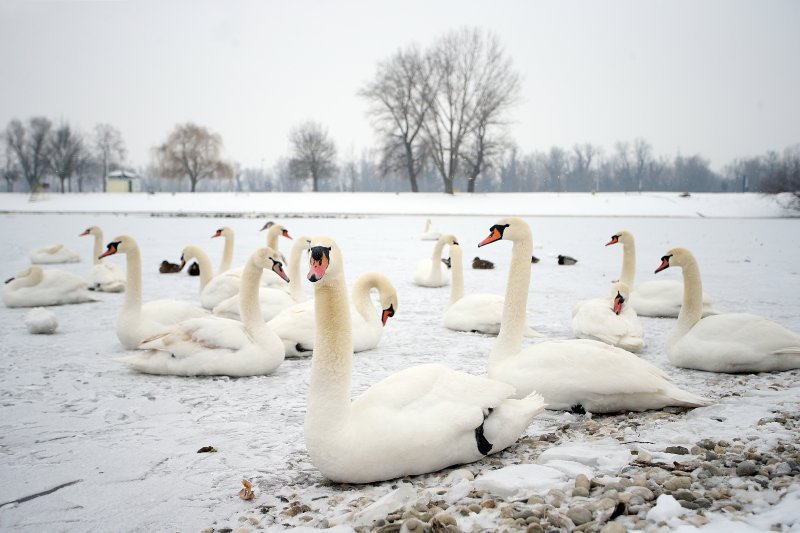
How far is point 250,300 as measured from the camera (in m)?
4.91

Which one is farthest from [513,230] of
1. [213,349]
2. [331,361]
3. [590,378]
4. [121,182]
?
[121,182]

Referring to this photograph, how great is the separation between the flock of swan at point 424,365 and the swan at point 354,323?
0.5 inches

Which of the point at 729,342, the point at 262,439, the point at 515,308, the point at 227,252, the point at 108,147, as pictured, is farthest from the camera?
the point at 108,147

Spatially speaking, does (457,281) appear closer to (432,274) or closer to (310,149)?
(432,274)

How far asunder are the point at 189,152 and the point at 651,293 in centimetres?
6646

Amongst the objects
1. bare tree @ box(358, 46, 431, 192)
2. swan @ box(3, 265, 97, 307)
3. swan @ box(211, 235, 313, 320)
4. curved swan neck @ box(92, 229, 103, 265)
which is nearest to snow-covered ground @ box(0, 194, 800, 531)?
swan @ box(3, 265, 97, 307)

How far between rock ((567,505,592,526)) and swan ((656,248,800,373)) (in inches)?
111

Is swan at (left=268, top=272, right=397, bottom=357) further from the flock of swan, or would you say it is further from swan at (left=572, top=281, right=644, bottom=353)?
swan at (left=572, top=281, right=644, bottom=353)

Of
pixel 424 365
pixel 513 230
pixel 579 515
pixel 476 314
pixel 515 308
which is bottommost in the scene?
pixel 579 515

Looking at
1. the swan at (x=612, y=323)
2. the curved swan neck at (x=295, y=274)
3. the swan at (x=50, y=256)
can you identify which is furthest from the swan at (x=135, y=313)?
the swan at (x=50, y=256)

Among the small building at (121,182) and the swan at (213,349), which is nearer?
the swan at (213,349)

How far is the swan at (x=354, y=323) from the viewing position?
5.39 meters

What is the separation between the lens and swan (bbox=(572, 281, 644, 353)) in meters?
5.27

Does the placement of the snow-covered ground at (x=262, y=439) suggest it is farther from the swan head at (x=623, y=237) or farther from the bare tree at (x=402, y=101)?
the bare tree at (x=402, y=101)
